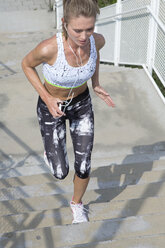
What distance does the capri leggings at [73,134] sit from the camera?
10.2 ft

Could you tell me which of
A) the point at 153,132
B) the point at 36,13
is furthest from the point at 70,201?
the point at 36,13

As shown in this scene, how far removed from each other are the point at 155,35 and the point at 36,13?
6426mm

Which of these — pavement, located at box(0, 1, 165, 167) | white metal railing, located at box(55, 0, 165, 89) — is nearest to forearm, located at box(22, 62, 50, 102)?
pavement, located at box(0, 1, 165, 167)

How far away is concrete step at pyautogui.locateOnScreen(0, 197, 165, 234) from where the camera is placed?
128 inches

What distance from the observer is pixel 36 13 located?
1167 cm

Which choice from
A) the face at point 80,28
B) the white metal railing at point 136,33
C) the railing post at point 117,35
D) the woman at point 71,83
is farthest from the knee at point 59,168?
the railing post at point 117,35

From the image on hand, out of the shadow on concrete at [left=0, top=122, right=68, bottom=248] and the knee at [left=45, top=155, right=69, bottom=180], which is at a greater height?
the knee at [left=45, top=155, right=69, bottom=180]

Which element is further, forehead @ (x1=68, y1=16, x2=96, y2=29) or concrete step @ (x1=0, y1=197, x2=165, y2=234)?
concrete step @ (x1=0, y1=197, x2=165, y2=234)

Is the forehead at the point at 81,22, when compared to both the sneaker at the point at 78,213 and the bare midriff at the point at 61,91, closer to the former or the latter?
the bare midriff at the point at 61,91

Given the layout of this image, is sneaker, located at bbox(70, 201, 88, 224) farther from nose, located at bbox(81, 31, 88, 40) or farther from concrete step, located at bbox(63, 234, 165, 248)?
nose, located at bbox(81, 31, 88, 40)

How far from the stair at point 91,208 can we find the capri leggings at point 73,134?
48 cm

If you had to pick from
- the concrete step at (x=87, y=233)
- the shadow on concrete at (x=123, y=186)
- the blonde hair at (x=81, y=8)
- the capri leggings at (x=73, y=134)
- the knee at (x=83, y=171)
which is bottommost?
the shadow on concrete at (x=123, y=186)

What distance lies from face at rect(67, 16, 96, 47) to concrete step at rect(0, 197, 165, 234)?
5.38ft

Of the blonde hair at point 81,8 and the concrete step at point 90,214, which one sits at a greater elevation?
the blonde hair at point 81,8
